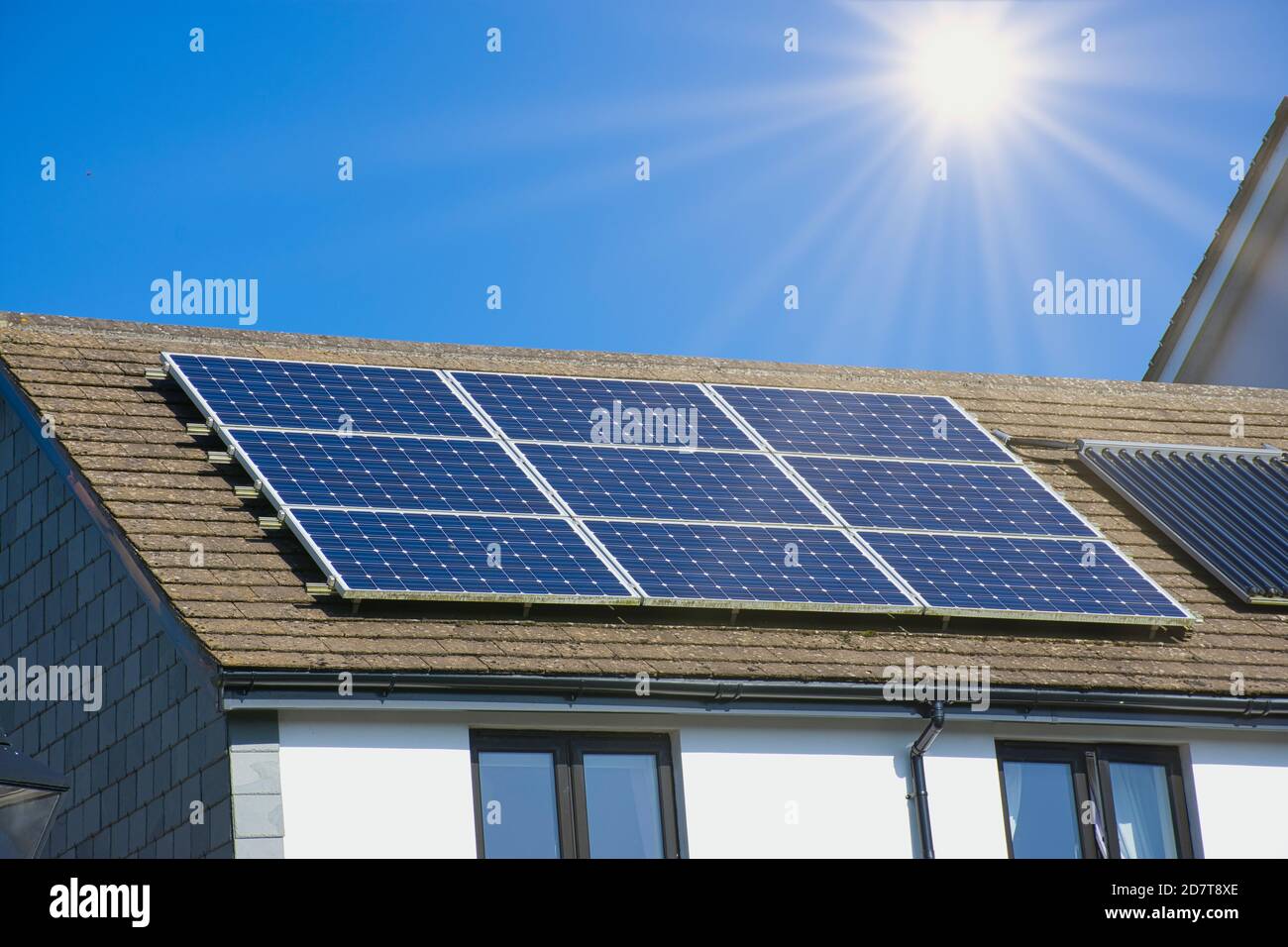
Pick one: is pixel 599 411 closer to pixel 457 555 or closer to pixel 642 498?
pixel 642 498

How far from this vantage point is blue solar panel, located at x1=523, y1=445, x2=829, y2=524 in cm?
1794

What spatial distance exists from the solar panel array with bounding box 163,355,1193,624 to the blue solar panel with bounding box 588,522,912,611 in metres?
0.02

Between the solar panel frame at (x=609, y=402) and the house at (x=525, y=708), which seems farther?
the solar panel frame at (x=609, y=402)

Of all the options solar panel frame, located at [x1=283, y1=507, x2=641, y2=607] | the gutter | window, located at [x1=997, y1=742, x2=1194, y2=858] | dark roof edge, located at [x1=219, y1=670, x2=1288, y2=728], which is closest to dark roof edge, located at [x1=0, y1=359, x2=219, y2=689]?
dark roof edge, located at [x1=219, y1=670, x2=1288, y2=728]

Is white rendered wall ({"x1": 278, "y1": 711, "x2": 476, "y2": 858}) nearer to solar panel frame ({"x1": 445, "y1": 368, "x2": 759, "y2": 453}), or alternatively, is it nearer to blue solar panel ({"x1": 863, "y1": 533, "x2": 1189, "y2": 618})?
solar panel frame ({"x1": 445, "y1": 368, "x2": 759, "y2": 453})

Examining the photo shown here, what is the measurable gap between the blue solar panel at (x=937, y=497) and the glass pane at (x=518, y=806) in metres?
4.44

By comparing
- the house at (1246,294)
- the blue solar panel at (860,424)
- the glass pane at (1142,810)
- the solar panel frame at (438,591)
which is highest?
the house at (1246,294)

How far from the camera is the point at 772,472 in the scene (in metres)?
19.2

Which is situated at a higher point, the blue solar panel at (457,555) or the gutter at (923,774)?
the blue solar panel at (457,555)

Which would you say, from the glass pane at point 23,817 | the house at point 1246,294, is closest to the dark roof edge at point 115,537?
the glass pane at point 23,817

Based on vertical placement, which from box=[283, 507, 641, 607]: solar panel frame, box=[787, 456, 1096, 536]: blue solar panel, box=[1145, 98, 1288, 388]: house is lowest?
box=[283, 507, 641, 607]: solar panel frame

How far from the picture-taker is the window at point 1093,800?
54.2 feet

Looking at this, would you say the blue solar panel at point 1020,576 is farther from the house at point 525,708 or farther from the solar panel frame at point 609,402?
the solar panel frame at point 609,402

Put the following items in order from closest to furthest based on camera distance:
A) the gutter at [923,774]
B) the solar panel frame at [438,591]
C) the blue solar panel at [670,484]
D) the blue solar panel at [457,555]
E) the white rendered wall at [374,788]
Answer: the white rendered wall at [374,788] < the solar panel frame at [438,591] < the gutter at [923,774] < the blue solar panel at [457,555] < the blue solar panel at [670,484]
